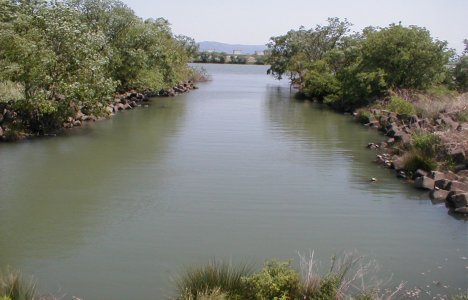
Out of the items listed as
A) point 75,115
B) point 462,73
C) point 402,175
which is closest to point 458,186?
point 402,175

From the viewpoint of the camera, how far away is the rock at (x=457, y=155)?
52.1 ft

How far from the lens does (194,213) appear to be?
1211 cm

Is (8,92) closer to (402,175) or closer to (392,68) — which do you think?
(402,175)

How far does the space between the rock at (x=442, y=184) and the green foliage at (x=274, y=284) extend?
843cm

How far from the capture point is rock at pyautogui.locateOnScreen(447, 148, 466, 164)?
625 inches

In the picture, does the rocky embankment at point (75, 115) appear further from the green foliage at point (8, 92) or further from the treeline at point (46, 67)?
the green foliage at point (8, 92)

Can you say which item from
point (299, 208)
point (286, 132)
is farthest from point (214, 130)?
point (299, 208)

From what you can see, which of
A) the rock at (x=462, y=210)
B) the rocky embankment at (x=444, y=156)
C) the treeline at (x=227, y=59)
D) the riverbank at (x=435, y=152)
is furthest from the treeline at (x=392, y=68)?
the treeline at (x=227, y=59)

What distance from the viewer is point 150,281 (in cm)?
851

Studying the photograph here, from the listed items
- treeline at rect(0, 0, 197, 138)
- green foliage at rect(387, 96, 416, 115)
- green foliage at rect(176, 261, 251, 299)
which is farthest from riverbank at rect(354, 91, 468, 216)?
treeline at rect(0, 0, 197, 138)

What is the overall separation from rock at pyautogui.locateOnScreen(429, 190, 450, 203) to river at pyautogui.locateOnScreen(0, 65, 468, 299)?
0.51m

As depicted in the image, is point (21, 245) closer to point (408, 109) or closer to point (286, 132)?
point (286, 132)

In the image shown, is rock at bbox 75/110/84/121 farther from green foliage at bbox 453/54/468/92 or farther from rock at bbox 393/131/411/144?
green foliage at bbox 453/54/468/92

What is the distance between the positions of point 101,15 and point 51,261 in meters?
25.1
